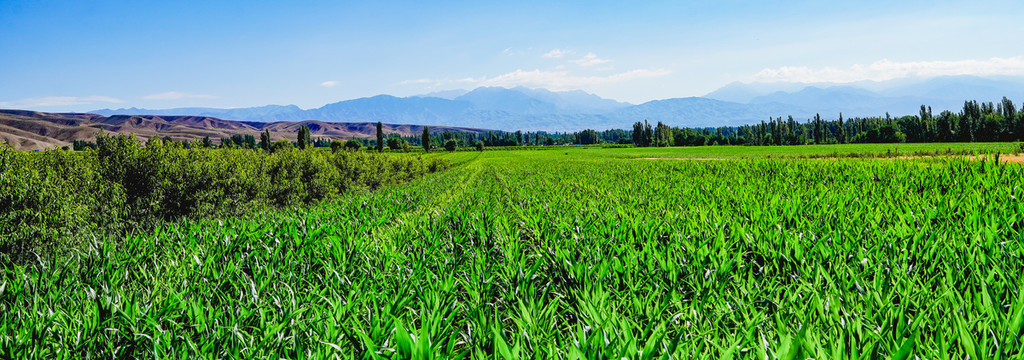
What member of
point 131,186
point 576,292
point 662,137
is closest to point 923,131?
point 662,137

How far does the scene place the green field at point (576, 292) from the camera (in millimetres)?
2455

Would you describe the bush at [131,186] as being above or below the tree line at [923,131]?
below

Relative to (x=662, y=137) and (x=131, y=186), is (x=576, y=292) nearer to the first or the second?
(x=131, y=186)

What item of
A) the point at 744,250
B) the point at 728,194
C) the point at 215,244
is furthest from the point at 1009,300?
the point at 215,244

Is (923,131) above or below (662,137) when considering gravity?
below

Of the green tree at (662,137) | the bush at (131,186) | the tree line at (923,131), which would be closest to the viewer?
the bush at (131,186)

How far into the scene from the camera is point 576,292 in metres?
3.51

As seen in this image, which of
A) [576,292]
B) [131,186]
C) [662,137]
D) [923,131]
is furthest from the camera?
[662,137]

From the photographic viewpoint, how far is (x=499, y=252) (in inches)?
218

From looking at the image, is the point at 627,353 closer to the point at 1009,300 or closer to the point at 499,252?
the point at 1009,300

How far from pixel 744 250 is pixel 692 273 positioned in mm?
1289

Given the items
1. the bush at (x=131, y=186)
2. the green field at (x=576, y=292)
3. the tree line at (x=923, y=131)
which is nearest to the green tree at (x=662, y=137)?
the tree line at (x=923, y=131)

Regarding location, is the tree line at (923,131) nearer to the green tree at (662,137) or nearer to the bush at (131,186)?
the green tree at (662,137)

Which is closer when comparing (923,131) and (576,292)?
(576,292)
